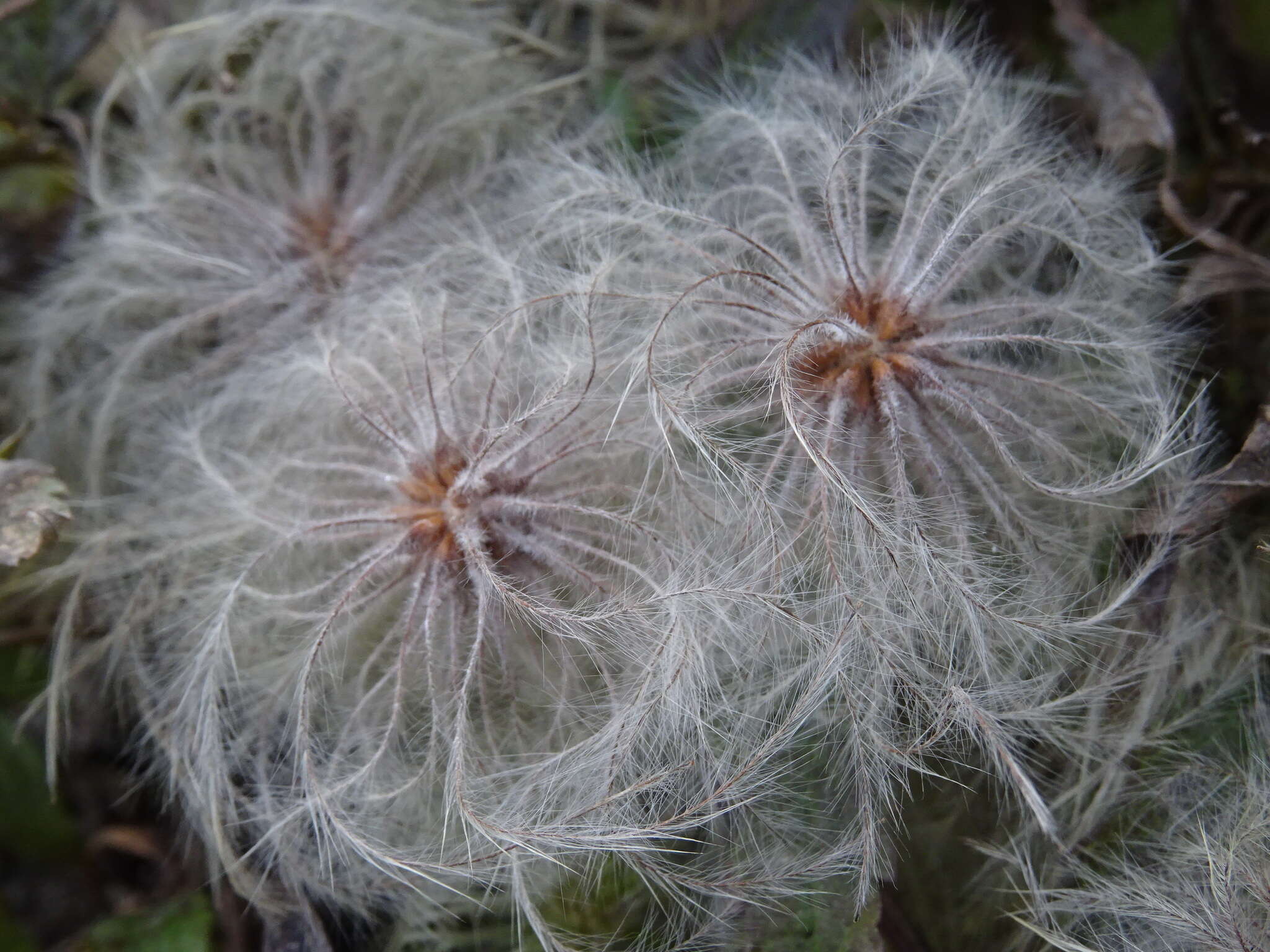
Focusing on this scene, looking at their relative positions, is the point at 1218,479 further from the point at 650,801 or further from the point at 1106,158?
the point at 650,801

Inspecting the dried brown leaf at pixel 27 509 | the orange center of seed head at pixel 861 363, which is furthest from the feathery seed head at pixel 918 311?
the dried brown leaf at pixel 27 509

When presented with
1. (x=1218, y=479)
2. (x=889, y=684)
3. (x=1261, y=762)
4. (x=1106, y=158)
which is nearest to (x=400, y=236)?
(x=889, y=684)

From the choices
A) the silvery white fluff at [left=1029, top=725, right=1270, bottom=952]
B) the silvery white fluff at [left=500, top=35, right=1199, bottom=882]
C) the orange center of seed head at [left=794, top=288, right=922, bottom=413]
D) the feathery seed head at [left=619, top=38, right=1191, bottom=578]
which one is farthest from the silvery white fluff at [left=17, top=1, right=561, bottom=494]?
the silvery white fluff at [left=1029, top=725, right=1270, bottom=952]

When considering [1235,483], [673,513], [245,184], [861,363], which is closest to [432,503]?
[673,513]

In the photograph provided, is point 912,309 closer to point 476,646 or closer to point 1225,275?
point 1225,275

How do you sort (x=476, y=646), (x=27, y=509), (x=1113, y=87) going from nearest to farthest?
(x=476, y=646), (x=27, y=509), (x=1113, y=87)

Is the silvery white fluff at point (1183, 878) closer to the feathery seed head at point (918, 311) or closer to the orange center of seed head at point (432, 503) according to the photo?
the feathery seed head at point (918, 311)

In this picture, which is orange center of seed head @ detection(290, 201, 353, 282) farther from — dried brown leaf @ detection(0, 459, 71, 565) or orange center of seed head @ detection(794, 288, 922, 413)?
orange center of seed head @ detection(794, 288, 922, 413)
